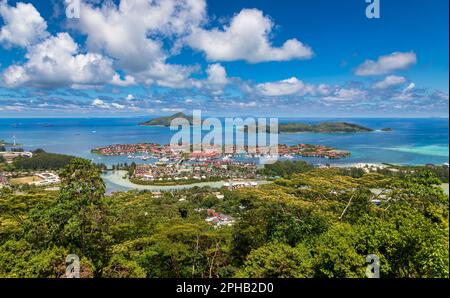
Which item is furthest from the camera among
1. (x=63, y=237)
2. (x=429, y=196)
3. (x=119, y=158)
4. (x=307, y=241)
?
(x=119, y=158)

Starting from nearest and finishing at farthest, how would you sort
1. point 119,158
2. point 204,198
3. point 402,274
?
point 402,274, point 204,198, point 119,158

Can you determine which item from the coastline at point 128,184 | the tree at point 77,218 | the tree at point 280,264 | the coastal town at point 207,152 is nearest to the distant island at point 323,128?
the coastal town at point 207,152

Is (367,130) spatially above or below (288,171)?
above

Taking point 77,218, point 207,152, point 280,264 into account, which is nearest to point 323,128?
point 207,152

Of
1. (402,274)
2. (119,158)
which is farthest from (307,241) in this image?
(119,158)

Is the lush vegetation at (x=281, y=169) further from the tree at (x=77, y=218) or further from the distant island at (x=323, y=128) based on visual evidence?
the distant island at (x=323, y=128)

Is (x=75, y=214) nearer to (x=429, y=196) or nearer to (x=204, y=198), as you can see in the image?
(x=429, y=196)

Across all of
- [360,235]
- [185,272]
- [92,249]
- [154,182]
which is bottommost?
[154,182]
